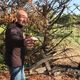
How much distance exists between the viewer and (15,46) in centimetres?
634

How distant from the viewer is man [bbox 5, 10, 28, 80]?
20.7ft

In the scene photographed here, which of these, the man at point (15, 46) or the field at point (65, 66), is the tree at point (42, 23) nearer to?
the field at point (65, 66)

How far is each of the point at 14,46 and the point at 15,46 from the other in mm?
18

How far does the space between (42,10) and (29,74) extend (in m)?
1.91

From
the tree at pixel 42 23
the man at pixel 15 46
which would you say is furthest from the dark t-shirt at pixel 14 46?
the tree at pixel 42 23

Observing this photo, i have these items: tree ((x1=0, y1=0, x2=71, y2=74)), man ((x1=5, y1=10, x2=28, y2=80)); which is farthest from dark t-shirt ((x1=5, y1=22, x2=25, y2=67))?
tree ((x1=0, y1=0, x2=71, y2=74))

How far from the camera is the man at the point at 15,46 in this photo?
6297 mm

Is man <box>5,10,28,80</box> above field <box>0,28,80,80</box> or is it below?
above

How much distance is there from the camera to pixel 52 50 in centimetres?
1125

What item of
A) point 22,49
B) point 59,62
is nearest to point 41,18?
point 59,62

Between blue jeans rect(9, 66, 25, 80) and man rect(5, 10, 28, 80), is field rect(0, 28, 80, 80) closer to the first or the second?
blue jeans rect(9, 66, 25, 80)

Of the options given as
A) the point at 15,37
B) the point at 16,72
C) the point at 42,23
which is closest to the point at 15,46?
the point at 15,37

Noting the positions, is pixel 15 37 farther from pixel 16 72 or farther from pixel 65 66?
pixel 65 66

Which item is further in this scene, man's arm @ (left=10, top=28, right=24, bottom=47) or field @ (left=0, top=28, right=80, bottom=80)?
field @ (left=0, top=28, right=80, bottom=80)
